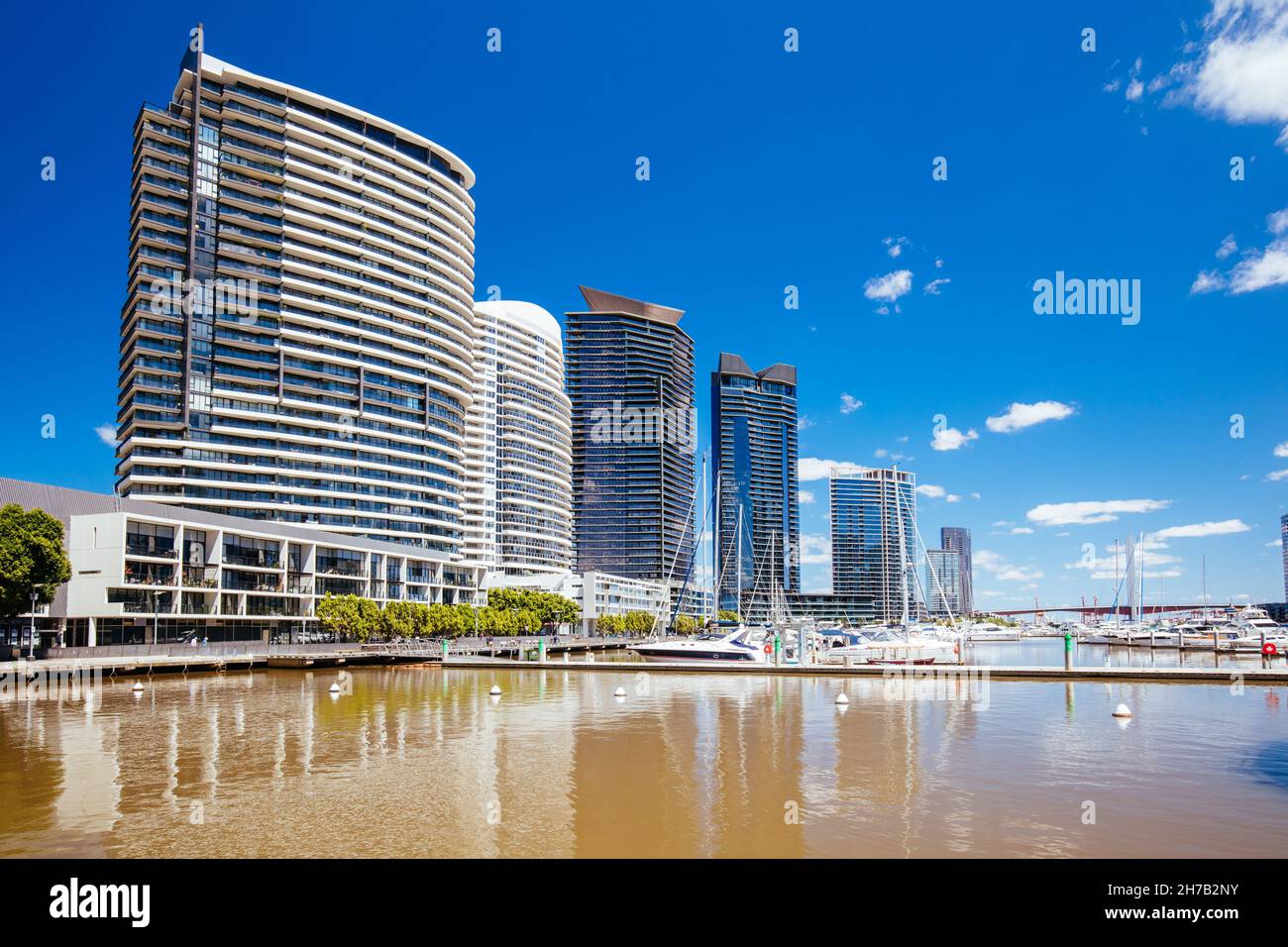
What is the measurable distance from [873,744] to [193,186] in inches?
5497

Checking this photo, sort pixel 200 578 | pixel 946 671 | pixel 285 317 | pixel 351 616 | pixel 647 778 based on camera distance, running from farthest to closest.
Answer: pixel 285 317 < pixel 351 616 < pixel 200 578 < pixel 946 671 < pixel 647 778

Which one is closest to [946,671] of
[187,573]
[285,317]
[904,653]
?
[904,653]

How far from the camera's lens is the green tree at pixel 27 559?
220ft

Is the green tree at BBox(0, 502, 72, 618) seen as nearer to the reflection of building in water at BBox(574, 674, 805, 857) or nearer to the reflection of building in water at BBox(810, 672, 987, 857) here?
the reflection of building in water at BBox(574, 674, 805, 857)

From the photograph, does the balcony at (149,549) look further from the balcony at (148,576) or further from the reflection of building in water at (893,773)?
the reflection of building in water at (893,773)

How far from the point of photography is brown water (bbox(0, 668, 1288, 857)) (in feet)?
72.5

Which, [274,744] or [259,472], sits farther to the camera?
Result: [259,472]

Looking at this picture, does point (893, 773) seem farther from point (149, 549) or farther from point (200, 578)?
point (200, 578)

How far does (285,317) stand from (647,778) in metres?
130

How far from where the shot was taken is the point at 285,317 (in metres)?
141
